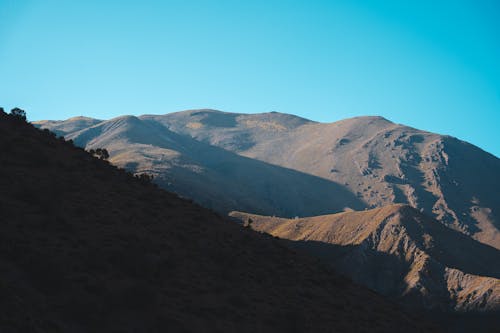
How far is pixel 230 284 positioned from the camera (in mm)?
27484

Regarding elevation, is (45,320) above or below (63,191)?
below

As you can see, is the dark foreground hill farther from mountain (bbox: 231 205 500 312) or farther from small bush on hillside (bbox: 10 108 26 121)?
mountain (bbox: 231 205 500 312)

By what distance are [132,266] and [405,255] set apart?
101796mm

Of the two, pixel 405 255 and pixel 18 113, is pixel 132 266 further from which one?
pixel 405 255

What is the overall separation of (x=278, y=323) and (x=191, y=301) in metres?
4.40

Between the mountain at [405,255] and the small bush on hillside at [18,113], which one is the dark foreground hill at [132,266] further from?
the mountain at [405,255]

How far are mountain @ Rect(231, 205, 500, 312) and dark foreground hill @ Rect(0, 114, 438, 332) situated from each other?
7084cm

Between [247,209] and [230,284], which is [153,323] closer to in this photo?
[230,284]

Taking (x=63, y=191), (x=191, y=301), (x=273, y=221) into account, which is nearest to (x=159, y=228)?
(x=63, y=191)

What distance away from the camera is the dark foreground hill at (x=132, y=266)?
19.4m

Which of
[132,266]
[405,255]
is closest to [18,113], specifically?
[132,266]

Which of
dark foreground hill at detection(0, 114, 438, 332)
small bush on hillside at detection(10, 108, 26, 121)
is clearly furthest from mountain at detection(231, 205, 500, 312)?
small bush on hillside at detection(10, 108, 26, 121)

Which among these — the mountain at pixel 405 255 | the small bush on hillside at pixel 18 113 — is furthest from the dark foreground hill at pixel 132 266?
the mountain at pixel 405 255

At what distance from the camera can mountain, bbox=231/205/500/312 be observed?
100375 millimetres
